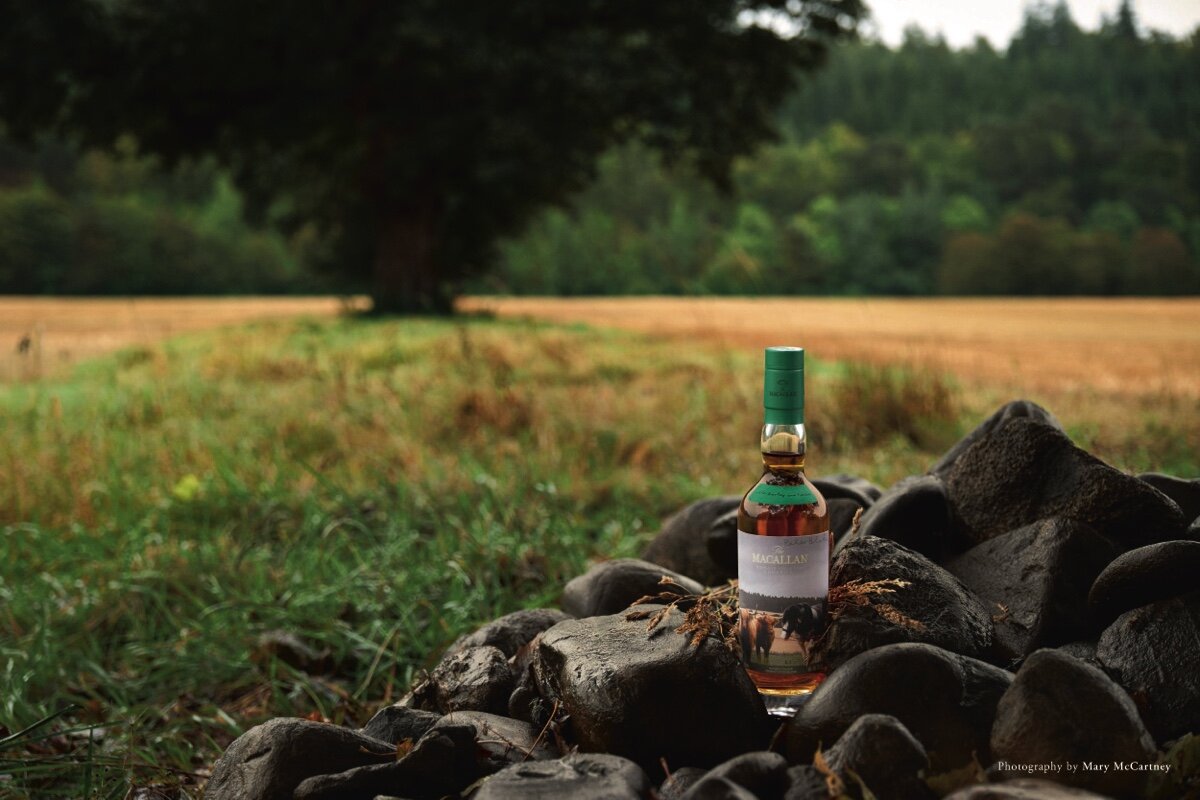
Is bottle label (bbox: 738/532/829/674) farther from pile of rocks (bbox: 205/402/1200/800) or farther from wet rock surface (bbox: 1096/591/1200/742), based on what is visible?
Result: wet rock surface (bbox: 1096/591/1200/742)

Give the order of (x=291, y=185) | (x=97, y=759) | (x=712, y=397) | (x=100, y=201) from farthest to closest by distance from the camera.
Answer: (x=100, y=201), (x=291, y=185), (x=712, y=397), (x=97, y=759)

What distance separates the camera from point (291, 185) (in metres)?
20.0

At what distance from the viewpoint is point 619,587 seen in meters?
2.63

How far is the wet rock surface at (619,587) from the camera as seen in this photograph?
2.61 m

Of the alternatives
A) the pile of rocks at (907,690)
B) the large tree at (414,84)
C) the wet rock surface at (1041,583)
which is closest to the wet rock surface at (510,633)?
the pile of rocks at (907,690)

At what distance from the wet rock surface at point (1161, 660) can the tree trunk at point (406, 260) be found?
16.4 meters

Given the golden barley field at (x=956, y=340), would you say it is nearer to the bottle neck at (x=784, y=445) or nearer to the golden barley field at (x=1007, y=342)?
the golden barley field at (x=1007, y=342)

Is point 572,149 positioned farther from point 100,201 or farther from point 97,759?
point 100,201

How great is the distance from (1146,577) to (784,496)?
2.50 ft

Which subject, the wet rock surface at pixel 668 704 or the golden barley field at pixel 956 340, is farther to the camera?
the golden barley field at pixel 956 340

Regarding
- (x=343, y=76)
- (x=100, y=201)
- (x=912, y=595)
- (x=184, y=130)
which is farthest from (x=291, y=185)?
(x=100, y=201)

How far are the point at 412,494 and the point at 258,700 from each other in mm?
1440

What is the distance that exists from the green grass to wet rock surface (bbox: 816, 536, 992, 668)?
148 centimetres

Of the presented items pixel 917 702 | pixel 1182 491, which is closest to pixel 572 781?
pixel 917 702
